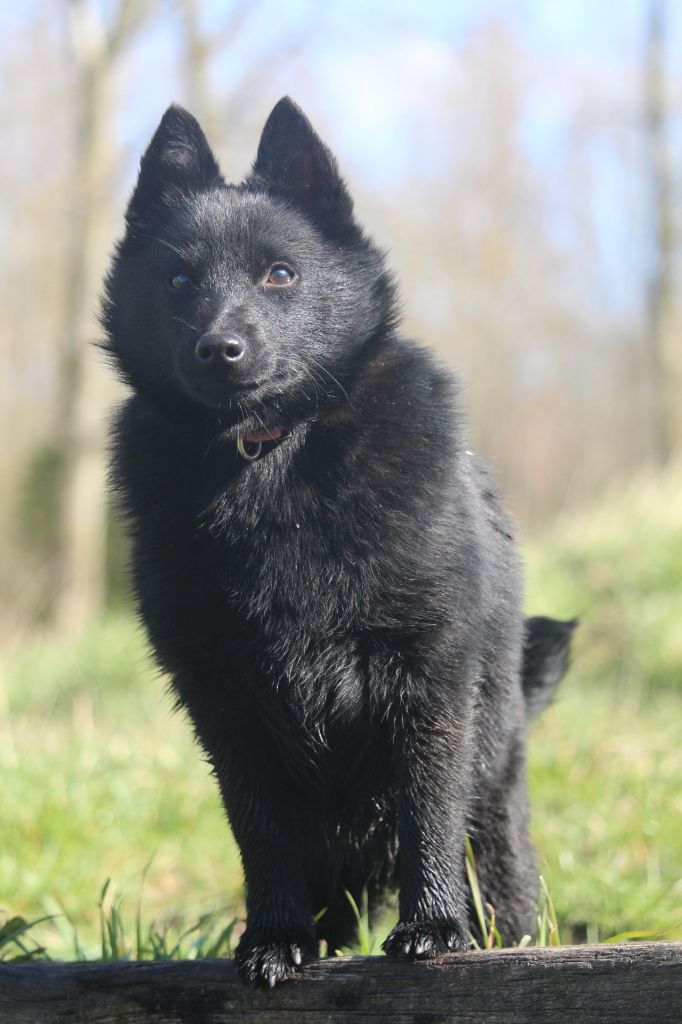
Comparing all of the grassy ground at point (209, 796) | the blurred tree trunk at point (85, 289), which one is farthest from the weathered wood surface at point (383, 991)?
the blurred tree trunk at point (85, 289)

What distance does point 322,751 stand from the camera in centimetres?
Answer: 278

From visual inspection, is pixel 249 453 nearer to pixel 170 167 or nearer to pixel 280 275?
pixel 280 275

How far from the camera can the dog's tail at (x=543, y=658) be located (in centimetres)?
369

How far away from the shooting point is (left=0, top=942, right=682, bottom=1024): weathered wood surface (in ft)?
7.23

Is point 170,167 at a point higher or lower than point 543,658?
higher

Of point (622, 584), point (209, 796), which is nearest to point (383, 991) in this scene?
point (209, 796)

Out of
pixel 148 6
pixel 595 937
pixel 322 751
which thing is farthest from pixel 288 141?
pixel 148 6

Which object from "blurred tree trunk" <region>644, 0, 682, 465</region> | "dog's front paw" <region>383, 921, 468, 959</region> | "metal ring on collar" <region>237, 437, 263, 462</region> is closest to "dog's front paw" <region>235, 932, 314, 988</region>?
"dog's front paw" <region>383, 921, 468, 959</region>

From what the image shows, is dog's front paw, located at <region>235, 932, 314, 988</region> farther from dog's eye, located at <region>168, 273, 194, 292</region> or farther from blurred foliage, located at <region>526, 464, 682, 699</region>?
blurred foliage, located at <region>526, 464, 682, 699</region>

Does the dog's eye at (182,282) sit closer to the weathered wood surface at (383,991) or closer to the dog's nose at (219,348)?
the dog's nose at (219,348)

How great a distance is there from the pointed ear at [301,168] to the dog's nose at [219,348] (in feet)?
2.26

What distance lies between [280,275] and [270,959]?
1.79 metres

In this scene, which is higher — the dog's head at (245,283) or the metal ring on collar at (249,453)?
the dog's head at (245,283)

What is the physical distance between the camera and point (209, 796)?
18.7 ft
